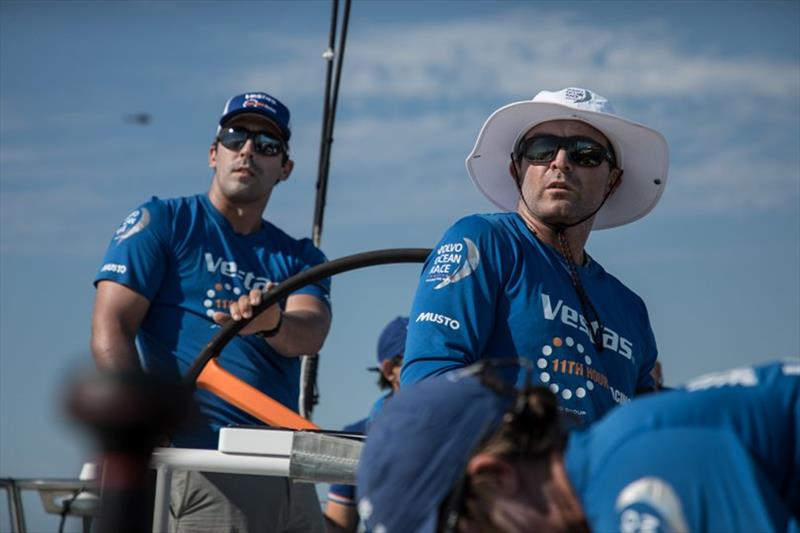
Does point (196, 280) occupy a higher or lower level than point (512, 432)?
higher

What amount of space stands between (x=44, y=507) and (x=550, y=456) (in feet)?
6.97

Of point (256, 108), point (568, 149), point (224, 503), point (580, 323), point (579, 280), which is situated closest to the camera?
point (580, 323)

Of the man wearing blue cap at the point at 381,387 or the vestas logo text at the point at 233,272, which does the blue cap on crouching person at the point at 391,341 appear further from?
the vestas logo text at the point at 233,272

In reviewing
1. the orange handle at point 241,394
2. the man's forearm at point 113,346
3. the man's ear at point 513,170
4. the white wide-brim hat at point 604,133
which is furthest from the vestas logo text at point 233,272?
the man's ear at point 513,170

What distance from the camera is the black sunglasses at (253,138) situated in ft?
17.2

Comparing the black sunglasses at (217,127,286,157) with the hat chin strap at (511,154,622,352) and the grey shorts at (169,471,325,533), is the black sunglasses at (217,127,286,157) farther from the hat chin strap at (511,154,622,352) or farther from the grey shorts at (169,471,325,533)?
the hat chin strap at (511,154,622,352)

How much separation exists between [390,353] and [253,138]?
7.07 ft

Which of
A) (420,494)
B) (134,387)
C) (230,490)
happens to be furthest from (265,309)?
(134,387)

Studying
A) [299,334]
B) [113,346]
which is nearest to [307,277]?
[299,334]

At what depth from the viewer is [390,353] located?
709 centimetres

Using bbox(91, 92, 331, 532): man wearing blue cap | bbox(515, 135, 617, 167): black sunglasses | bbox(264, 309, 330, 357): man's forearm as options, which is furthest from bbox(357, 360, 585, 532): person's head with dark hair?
bbox(264, 309, 330, 357): man's forearm

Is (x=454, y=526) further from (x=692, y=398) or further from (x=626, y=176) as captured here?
(x=626, y=176)

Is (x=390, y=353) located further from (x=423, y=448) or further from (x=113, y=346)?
(x=423, y=448)

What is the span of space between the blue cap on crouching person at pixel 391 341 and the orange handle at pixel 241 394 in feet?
8.91
